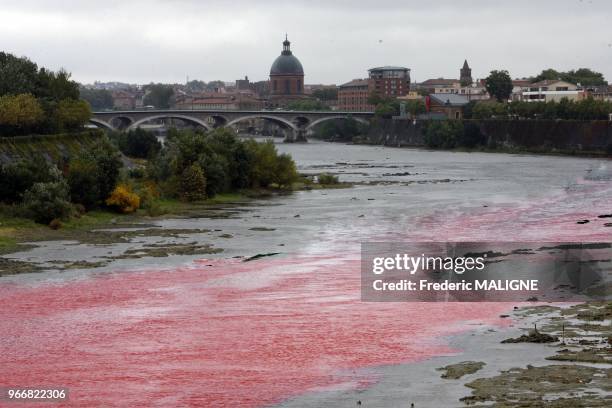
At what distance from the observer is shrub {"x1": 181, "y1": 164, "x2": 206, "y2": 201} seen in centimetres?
Answer: 7469

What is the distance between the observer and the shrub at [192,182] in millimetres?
74688

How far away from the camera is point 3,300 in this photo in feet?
134

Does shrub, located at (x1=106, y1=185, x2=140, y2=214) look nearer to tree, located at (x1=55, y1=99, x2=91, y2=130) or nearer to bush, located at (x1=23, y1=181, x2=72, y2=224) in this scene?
bush, located at (x1=23, y1=181, x2=72, y2=224)

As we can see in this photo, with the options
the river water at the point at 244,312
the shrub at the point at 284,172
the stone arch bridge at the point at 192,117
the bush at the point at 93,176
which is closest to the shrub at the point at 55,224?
the river water at the point at 244,312

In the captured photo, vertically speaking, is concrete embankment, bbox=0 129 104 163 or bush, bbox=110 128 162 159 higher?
concrete embankment, bbox=0 129 104 163

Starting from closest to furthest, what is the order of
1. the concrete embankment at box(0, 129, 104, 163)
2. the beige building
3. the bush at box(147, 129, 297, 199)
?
1. the concrete embankment at box(0, 129, 104, 163)
2. the bush at box(147, 129, 297, 199)
3. the beige building

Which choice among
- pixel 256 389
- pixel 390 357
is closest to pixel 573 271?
pixel 390 357

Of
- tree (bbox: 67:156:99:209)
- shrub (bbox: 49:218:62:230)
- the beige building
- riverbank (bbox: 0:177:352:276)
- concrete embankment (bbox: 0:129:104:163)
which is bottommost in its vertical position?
riverbank (bbox: 0:177:352:276)

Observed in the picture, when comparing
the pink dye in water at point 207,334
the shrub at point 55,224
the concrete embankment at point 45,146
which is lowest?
the pink dye in water at point 207,334

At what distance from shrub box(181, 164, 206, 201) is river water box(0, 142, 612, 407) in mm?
3640

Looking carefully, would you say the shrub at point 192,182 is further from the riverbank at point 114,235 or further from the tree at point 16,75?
the tree at point 16,75

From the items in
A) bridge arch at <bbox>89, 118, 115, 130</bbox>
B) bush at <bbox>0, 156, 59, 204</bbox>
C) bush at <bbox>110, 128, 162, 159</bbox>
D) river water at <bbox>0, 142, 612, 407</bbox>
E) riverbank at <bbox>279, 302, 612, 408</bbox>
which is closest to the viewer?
riverbank at <bbox>279, 302, 612, 408</bbox>

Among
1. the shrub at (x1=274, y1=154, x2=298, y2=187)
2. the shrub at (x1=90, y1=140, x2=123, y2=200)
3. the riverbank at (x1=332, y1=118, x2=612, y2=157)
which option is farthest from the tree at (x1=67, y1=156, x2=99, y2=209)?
the riverbank at (x1=332, y1=118, x2=612, y2=157)

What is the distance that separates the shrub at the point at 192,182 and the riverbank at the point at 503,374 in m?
41.7
